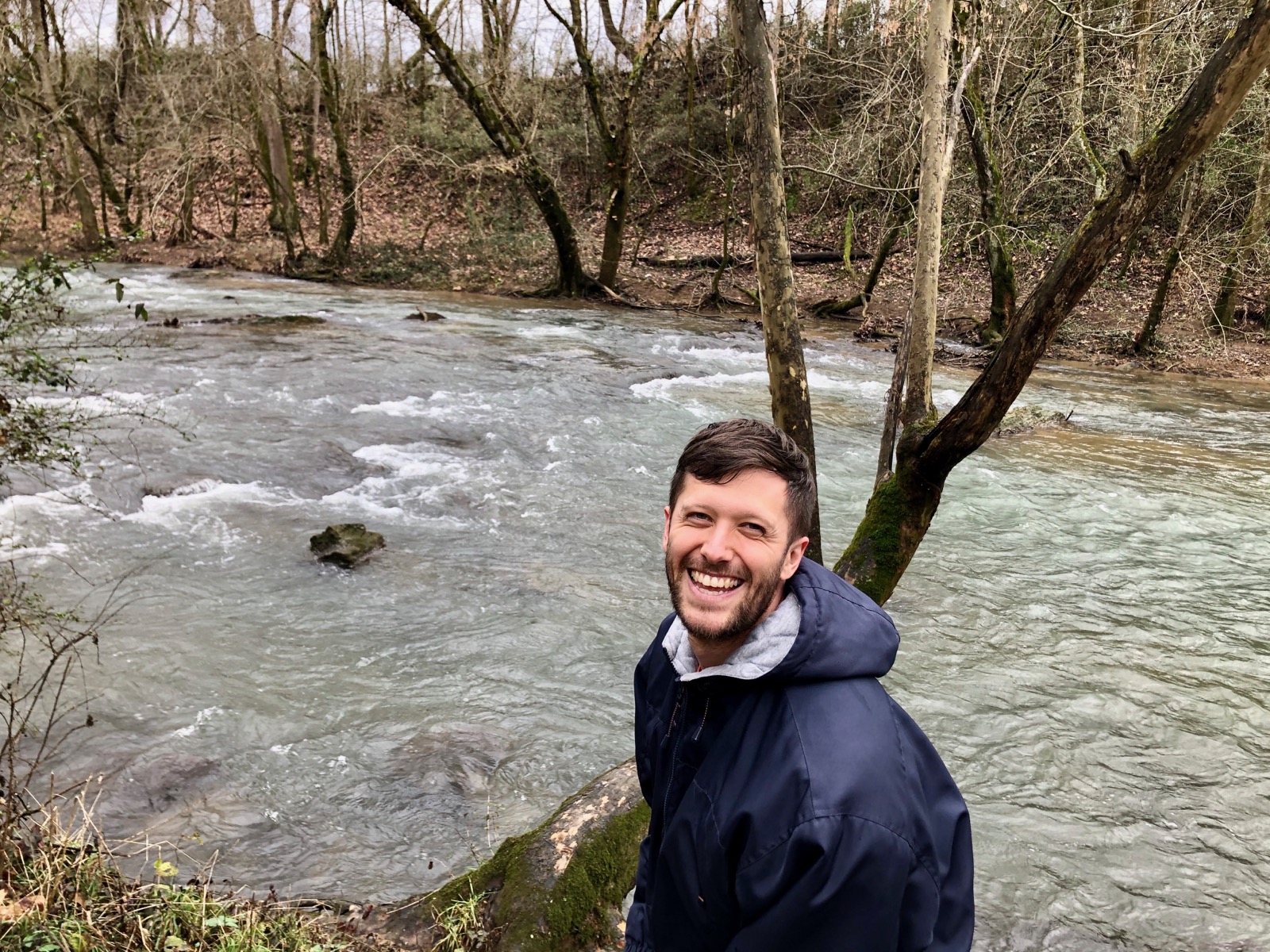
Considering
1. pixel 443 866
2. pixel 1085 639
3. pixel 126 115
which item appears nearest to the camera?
pixel 443 866

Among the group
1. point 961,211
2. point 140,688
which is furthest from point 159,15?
point 140,688

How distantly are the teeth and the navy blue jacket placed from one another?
0.13 m

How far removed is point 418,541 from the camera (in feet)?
26.5

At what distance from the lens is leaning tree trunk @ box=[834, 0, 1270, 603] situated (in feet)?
11.4

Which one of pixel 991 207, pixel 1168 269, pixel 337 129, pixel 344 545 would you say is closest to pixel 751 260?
pixel 991 207

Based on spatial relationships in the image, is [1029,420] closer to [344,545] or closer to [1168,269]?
[1168,269]

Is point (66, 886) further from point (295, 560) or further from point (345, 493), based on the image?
point (345, 493)

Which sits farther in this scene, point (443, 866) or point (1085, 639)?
point (1085, 639)

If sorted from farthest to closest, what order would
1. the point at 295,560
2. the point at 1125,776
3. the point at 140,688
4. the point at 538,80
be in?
the point at 538,80, the point at 295,560, the point at 140,688, the point at 1125,776

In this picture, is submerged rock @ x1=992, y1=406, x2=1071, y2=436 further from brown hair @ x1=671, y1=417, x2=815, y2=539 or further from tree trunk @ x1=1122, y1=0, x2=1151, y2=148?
brown hair @ x1=671, y1=417, x2=815, y2=539

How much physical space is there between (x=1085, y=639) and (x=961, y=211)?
1310 centimetres

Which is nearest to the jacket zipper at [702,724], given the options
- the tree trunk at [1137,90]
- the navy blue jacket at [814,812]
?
the navy blue jacket at [814,812]

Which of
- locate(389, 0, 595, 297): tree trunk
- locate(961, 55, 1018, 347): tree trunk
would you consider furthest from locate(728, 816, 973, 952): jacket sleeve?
locate(389, 0, 595, 297): tree trunk

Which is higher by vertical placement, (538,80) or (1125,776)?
(538,80)
